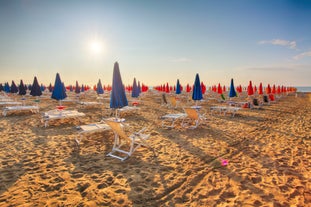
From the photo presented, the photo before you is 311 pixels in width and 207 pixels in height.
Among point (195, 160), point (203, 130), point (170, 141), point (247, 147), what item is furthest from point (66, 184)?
point (203, 130)

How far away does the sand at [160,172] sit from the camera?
2.82 m

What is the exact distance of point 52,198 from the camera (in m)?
2.78

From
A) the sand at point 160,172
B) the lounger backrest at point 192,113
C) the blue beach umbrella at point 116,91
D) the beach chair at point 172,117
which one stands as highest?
the blue beach umbrella at point 116,91

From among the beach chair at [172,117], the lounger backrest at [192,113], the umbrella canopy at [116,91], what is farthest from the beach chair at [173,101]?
the umbrella canopy at [116,91]

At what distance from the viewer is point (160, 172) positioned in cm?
368

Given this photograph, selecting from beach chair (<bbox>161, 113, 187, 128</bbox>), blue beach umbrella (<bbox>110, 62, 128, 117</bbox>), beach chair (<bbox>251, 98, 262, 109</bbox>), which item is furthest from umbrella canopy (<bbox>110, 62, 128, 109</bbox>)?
beach chair (<bbox>251, 98, 262, 109</bbox>)

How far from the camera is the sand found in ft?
9.24

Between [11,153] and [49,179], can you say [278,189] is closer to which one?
[49,179]

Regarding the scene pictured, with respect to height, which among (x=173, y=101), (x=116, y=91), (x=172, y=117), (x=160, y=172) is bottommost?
(x=160, y=172)

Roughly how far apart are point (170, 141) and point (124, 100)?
6.83ft

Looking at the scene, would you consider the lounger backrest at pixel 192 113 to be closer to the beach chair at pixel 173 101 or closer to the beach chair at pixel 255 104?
the beach chair at pixel 173 101

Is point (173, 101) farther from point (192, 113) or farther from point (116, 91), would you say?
point (116, 91)

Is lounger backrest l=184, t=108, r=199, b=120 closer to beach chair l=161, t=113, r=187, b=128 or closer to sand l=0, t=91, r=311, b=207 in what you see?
beach chair l=161, t=113, r=187, b=128

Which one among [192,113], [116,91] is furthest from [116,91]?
[192,113]
